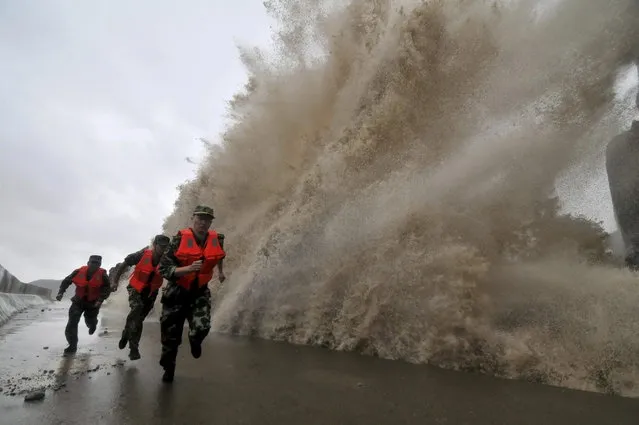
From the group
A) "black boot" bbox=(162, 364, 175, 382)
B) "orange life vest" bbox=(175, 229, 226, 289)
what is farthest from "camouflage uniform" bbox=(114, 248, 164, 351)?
"orange life vest" bbox=(175, 229, 226, 289)

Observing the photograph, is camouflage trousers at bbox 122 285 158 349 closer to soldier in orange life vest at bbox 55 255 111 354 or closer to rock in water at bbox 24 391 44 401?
soldier in orange life vest at bbox 55 255 111 354

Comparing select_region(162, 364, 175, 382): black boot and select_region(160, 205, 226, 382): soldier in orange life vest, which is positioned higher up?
select_region(160, 205, 226, 382): soldier in orange life vest

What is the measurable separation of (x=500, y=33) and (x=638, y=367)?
265 inches

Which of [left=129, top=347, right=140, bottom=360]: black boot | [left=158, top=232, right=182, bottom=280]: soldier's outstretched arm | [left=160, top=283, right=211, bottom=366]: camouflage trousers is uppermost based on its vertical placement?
[left=158, top=232, right=182, bottom=280]: soldier's outstretched arm

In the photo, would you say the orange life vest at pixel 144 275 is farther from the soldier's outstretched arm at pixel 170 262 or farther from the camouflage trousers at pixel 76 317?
the soldier's outstretched arm at pixel 170 262

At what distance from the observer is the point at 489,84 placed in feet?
27.3

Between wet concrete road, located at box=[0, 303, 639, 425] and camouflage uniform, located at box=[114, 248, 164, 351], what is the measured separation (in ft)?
0.94

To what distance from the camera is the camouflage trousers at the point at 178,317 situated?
4.38 metres

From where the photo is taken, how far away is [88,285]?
21.8ft

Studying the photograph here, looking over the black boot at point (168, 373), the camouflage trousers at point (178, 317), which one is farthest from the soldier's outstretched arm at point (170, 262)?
the black boot at point (168, 373)

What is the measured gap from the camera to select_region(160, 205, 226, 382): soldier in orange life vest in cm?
433

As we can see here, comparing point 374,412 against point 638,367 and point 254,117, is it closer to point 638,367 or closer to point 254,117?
point 638,367

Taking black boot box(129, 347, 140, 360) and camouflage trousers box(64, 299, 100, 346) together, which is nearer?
black boot box(129, 347, 140, 360)

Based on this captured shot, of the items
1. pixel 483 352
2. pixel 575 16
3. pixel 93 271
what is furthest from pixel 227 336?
pixel 575 16
